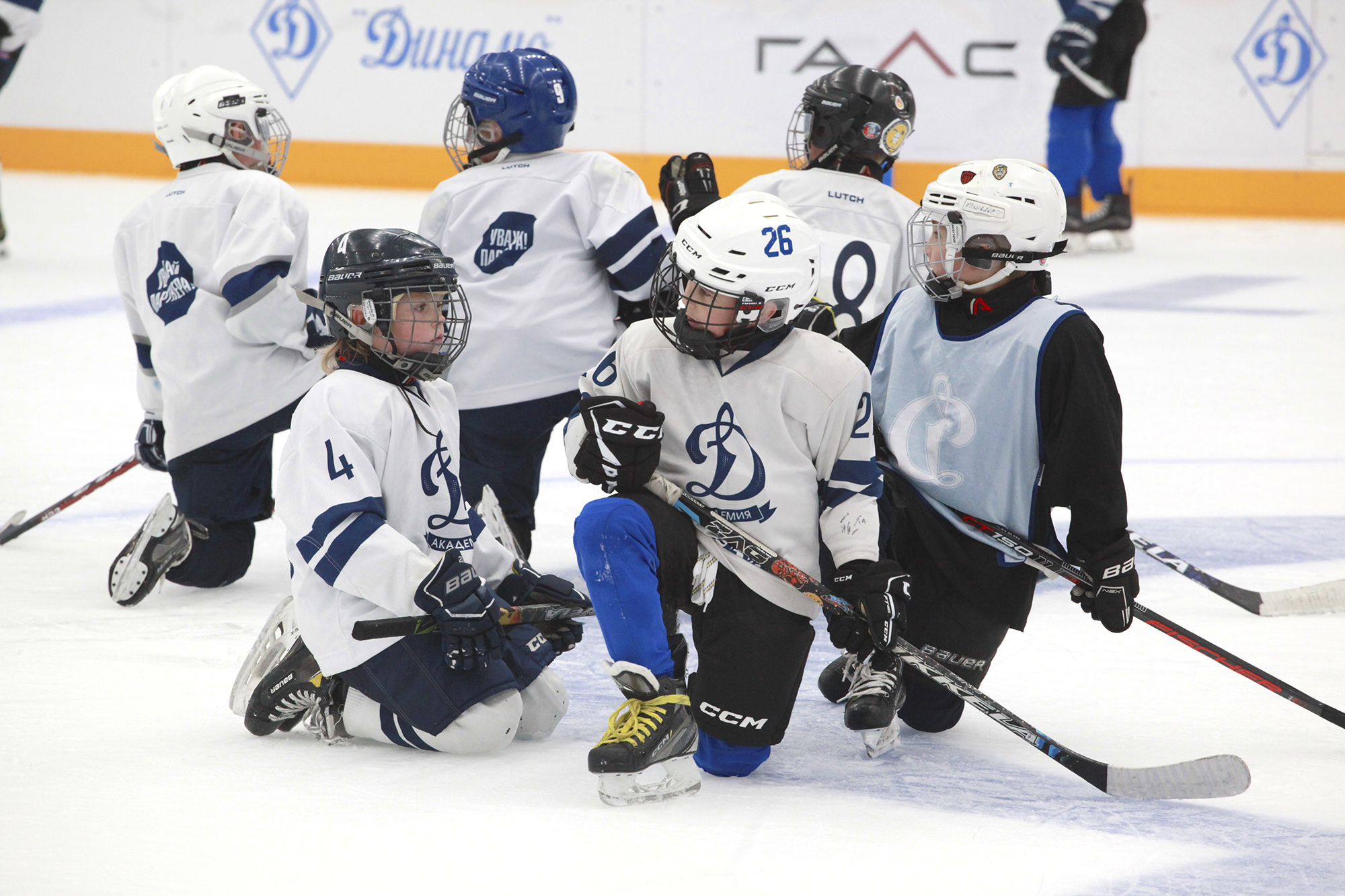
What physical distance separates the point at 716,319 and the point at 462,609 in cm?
56

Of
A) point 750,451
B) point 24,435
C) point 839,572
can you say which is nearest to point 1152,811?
point 839,572

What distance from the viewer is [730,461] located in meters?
2.13

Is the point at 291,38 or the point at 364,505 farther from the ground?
the point at 291,38

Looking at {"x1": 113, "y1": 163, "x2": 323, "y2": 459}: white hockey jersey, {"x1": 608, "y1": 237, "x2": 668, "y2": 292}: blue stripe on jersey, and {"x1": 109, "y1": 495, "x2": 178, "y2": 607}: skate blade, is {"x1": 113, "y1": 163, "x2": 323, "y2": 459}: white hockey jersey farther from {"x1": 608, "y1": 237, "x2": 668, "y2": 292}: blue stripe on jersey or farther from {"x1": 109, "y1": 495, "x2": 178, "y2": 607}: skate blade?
{"x1": 608, "y1": 237, "x2": 668, "y2": 292}: blue stripe on jersey

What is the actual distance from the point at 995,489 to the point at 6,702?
1.66 meters

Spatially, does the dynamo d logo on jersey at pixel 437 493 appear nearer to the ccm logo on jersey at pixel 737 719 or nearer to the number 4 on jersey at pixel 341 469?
the number 4 on jersey at pixel 341 469

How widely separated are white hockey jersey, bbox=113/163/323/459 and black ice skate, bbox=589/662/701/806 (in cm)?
130

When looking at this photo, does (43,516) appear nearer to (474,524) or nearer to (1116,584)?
(474,524)

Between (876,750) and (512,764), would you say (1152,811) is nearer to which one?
(876,750)

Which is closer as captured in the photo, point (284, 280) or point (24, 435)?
point (284, 280)

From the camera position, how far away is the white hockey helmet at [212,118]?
2.96 meters

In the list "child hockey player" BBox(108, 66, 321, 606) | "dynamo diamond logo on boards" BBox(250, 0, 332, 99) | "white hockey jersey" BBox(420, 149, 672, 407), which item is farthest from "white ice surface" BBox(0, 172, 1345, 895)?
"dynamo diamond logo on boards" BBox(250, 0, 332, 99)

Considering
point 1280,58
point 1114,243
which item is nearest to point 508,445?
point 1114,243

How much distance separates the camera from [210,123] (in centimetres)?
297
